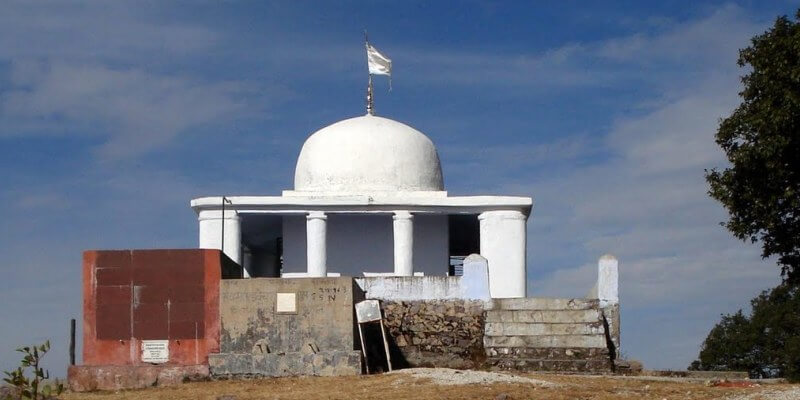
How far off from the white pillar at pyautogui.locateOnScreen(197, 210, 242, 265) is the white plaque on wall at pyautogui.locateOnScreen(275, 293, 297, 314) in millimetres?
7718

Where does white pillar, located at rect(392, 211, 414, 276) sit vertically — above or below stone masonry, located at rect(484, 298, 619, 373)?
above

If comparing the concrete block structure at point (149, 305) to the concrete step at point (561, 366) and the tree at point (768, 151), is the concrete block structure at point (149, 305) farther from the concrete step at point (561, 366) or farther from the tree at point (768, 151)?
the tree at point (768, 151)

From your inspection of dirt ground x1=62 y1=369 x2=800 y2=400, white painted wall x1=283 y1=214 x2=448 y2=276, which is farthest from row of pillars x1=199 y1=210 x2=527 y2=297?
dirt ground x1=62 y1=369 x2=800 y2=400

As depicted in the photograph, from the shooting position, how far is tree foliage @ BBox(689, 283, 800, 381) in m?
45.2

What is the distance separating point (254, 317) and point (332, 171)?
9349 millimetres

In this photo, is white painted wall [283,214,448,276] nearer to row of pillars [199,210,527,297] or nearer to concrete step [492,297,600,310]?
row of pillars [199,210,527,297]

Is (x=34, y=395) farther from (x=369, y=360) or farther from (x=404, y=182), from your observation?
(x=404, y=182)

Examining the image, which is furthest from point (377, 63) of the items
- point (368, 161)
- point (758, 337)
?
point (758, 337)

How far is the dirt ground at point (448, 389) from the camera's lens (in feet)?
62.0

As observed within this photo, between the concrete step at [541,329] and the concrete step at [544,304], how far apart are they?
690 mm

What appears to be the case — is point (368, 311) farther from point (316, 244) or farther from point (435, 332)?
point (316, 244)

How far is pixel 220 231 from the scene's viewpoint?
31.7 meters

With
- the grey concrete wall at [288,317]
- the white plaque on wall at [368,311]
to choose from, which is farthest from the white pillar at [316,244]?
the grey concrete wall at [288,317]

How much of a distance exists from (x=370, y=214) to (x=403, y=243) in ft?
4.21
